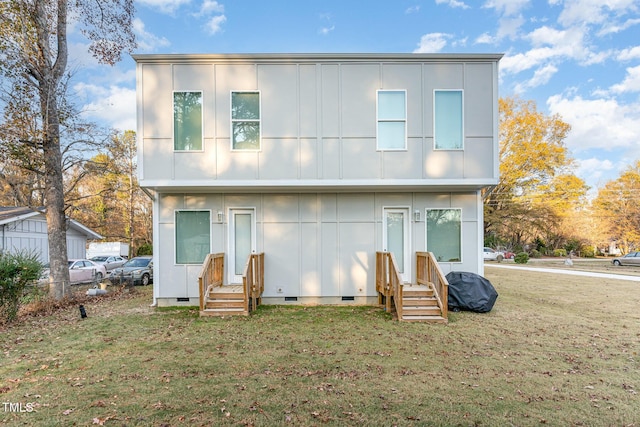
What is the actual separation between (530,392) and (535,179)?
30.3 m

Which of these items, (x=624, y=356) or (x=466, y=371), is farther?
(x=624, y=356)

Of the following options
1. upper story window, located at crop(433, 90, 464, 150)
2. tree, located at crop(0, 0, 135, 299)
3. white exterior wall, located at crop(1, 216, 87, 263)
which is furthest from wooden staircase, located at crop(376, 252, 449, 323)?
white exterior wall, located at crop(1, 216, 87, 263)

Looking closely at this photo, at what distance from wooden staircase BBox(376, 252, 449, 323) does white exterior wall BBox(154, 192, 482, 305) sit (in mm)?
378

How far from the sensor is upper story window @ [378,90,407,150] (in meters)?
8.41

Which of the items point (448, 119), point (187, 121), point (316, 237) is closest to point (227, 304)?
point (316, 237)

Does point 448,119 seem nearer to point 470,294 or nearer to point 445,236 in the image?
point 445,236

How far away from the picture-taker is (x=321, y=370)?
14.4 ft

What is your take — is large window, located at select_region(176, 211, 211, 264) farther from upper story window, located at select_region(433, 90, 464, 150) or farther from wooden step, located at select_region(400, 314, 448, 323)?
upper story window, located at select_region(433, 90, 464, 150)

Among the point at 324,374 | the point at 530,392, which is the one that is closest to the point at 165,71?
the point at 324,374

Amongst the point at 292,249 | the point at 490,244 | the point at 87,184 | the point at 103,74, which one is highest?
the point at 103,74

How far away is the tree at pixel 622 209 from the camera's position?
31.3 metres

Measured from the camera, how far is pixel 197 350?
5211mm

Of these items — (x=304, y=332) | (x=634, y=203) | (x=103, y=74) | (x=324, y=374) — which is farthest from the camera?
(x=634, y=203)

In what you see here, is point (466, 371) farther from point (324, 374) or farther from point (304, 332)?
point (304, 332)
